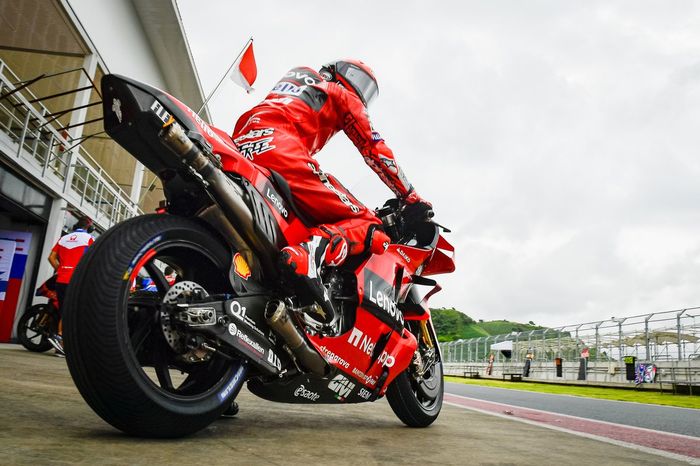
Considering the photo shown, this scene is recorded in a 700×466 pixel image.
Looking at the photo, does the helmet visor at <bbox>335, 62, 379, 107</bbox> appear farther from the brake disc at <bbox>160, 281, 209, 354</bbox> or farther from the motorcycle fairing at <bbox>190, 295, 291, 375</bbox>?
the brake disc at <bbox>160, 281, 209, 354</bbox>

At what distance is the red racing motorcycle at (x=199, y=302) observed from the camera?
1.72 meters

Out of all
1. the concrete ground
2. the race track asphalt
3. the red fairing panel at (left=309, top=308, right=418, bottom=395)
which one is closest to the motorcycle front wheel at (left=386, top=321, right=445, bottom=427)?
the concrete ground

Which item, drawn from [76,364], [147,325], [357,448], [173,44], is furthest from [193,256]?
[173,44]

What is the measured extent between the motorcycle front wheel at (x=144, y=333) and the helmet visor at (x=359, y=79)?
1.50 meters

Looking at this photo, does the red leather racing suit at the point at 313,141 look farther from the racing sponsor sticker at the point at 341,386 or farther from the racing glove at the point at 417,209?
the racing sponsor sticker at the point at 341,386

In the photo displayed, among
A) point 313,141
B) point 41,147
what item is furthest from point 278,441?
point 41,147

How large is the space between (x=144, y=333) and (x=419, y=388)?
2064mm

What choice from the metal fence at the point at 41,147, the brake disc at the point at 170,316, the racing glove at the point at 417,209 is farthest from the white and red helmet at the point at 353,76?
the metal fence at the point at 41,147

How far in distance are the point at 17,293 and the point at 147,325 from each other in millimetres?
10886

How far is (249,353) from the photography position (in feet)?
6.95

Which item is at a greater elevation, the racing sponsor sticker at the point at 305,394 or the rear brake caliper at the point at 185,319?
the rear brake caliper at the point at 185,319

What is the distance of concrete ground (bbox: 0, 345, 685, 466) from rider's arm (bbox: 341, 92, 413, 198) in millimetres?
1431

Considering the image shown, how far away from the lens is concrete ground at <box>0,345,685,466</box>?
5.29 ft

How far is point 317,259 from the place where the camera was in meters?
2.53
